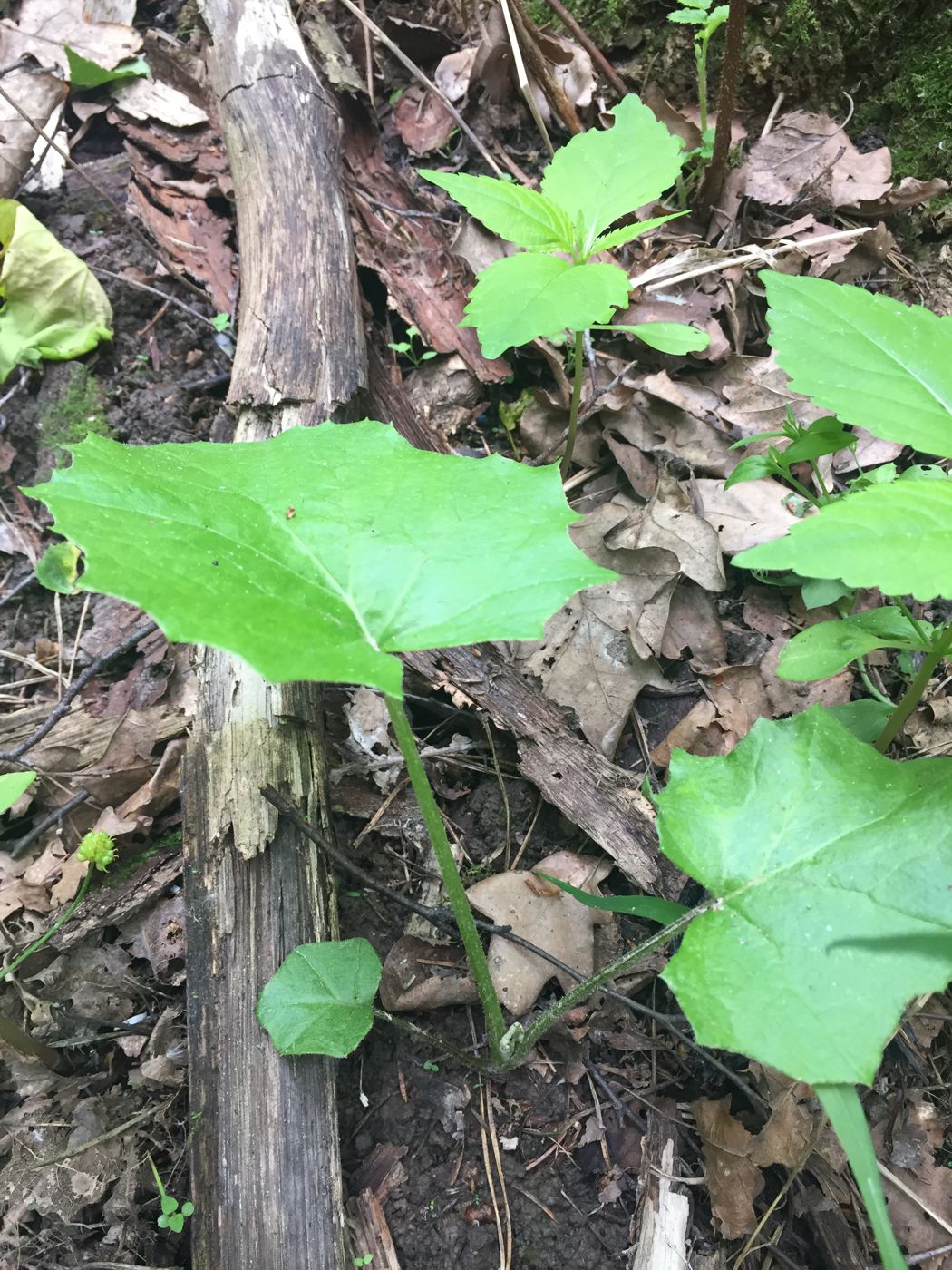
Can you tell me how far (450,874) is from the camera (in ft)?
4.69

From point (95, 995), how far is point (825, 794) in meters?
1.75

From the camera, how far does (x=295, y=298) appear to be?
8.36 ft

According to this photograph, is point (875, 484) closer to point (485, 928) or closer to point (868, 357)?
point (868, 357)

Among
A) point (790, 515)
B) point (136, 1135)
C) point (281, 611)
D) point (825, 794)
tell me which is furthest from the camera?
point (790, 515)

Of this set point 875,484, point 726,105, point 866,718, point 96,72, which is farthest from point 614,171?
point 96,72

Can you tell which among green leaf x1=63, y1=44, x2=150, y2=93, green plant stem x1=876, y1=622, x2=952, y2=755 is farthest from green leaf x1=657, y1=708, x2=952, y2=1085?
green leaf x1=63, y1=44, x2=150, y2=93

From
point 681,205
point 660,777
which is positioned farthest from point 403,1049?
point 681,205

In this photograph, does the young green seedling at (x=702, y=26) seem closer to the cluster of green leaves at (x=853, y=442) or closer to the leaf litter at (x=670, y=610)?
the leaf litter at (x=670, y=610)

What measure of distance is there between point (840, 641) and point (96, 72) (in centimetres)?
413

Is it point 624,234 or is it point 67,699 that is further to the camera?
point 67,699

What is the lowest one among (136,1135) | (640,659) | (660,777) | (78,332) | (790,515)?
(136,1135)

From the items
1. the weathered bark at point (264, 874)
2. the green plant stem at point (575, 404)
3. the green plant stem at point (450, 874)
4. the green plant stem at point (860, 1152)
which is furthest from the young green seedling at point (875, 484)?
the weathered bark at point (264, 874)

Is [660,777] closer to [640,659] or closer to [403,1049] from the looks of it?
[640,659]

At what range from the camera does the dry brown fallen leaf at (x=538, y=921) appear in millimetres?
1762
